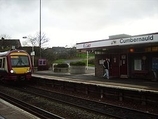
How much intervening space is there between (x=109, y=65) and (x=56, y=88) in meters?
5.93

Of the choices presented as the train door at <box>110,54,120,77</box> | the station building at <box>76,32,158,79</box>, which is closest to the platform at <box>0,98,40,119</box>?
the station building at <box>76,32,158,79</box>

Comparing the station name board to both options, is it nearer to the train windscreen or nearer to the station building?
the station building

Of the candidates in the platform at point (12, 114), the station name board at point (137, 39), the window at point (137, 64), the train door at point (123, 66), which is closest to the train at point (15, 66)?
the train door at point (123, 66)

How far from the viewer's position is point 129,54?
72.2ft

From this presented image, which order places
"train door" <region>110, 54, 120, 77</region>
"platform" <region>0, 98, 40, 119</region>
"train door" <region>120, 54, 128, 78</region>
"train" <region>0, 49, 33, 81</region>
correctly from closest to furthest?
"platform" <region>0, 98, 40, 119</region>, "train" <region>0, 49, 33, 81</region>, "train door" <region>120, 54, 128, 78</region>, "train door" <region>110, 54, 120, 77</region>

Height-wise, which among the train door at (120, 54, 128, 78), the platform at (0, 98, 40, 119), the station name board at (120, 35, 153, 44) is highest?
the station name board at (120, 35, 153, 44)

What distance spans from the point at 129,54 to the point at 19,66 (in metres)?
8.91

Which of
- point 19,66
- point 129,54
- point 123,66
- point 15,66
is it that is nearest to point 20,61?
point 19,66

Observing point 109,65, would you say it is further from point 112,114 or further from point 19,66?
point 112,114

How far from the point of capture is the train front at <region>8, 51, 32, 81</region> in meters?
20.8

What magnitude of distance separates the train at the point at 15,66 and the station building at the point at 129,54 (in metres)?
5.80

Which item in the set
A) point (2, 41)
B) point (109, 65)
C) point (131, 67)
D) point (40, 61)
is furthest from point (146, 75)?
point (2, 41)

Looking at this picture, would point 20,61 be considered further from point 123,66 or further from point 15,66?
Result: point 123,66

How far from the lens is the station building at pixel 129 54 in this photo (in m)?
19.4
